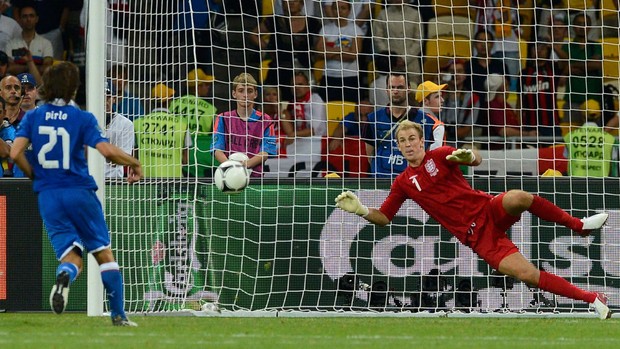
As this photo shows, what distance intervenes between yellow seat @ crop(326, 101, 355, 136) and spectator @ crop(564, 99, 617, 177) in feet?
8.33

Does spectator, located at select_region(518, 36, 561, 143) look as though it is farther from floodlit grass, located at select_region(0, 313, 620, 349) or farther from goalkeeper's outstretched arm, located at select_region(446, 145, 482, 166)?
floodlit grass, located at select_region(0, 313, 620, 349)

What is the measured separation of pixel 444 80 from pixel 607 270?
13.1 feet

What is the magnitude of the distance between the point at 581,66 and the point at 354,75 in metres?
2.98

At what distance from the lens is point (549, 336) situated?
29.9ft

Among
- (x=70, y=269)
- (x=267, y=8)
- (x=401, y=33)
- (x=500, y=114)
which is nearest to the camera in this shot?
(x=70, y=269)

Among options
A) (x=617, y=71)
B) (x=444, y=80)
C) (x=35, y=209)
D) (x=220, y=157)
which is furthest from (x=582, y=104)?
(x=35, y=209)

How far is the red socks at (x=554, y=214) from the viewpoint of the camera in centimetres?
1086

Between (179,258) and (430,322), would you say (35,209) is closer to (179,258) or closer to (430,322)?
(179,258)

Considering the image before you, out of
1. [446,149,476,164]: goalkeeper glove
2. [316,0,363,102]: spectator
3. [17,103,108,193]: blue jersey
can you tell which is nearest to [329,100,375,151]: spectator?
[316,0,363,102]: spectator

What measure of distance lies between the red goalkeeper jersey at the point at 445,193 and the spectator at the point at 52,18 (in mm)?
8130

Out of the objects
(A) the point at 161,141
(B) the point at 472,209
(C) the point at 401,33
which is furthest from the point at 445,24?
(B) the point at 472,209

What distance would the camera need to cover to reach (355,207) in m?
11.1

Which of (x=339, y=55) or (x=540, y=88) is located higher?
(x=339, y=55)

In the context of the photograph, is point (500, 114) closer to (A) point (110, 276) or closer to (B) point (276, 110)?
(B) point (276, 110)
